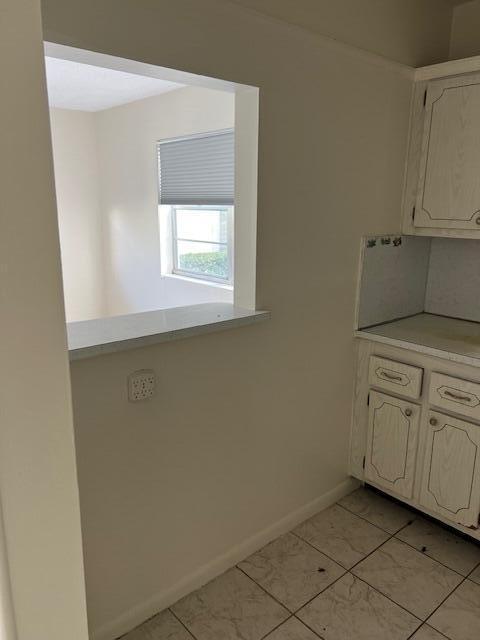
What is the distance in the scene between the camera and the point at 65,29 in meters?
1.27

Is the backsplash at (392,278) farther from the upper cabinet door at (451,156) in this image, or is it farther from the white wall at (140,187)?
the white wall at (140,187)

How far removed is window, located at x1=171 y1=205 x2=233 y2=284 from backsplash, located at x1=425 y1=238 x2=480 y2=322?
152cm

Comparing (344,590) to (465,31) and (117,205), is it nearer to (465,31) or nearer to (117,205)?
(465,31)

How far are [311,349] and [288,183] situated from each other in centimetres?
76

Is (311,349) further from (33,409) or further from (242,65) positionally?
(33,409)

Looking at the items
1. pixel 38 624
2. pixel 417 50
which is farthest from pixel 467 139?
pixel 38 624

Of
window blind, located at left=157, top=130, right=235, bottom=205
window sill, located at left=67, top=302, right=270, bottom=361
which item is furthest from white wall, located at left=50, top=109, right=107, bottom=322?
window sill, located at left=67, top=302, right=270, bottom=361

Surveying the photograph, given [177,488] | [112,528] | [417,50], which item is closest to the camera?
[112,528]

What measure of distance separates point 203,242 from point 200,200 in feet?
1.16

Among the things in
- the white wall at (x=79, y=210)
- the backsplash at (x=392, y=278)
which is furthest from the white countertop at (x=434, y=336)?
the white wall at (x=79, y=210)

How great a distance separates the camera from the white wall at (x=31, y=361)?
1.47 feet

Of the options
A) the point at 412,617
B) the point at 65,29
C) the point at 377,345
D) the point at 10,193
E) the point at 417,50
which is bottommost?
the point at 412,617

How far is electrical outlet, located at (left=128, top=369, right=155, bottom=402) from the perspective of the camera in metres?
1.60

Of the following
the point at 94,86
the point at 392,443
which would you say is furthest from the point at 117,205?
the point at 392,443
